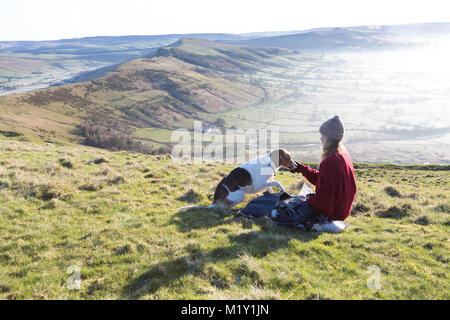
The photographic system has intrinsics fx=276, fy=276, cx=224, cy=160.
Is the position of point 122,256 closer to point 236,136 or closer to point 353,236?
point 353,236

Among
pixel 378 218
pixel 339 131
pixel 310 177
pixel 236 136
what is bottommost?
pixel 236 136

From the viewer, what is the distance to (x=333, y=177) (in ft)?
20.9

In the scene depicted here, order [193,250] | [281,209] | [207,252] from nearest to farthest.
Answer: [207,252] < [193,250] < [281,209]

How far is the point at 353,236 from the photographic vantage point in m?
6.61

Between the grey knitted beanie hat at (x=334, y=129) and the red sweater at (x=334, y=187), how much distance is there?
43cm

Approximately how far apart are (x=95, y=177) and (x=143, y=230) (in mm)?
5587

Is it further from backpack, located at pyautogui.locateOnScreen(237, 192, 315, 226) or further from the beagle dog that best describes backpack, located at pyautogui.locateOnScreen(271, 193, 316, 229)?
the beagle dog

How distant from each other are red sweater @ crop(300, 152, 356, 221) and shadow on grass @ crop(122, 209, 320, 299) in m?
0.73

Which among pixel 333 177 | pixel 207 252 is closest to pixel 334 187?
pixel 333 177

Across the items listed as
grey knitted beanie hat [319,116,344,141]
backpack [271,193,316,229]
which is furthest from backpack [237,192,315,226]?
grey knitted beanie hat [319,116,344,141]

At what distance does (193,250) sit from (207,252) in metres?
0.34

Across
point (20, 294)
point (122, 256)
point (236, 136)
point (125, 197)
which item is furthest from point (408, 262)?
point (236, 136)

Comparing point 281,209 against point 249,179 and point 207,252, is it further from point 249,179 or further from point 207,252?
point 207,252
